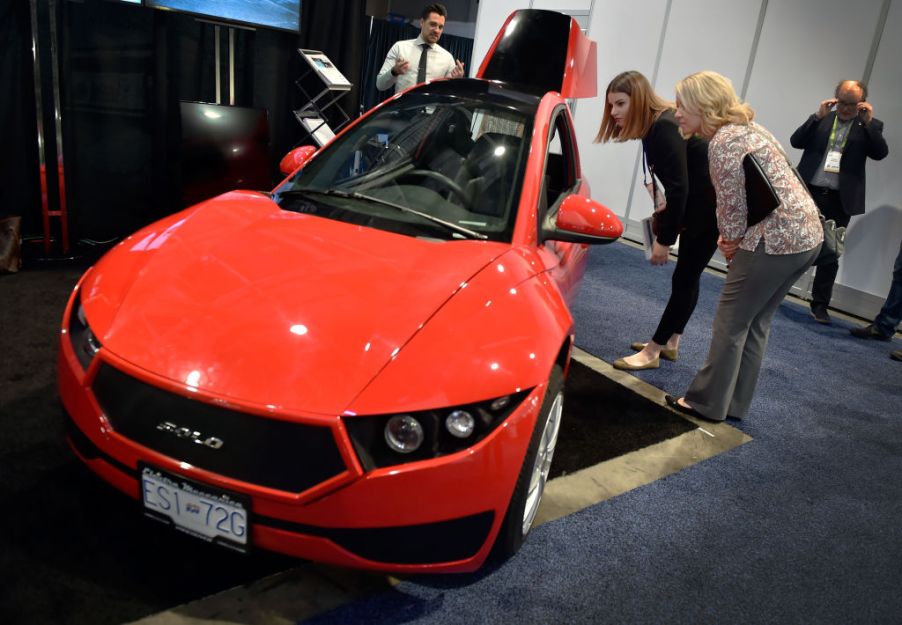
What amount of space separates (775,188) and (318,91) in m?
4.24

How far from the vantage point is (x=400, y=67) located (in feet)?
18.3

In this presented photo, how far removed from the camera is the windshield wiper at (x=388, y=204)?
2143 millimetres

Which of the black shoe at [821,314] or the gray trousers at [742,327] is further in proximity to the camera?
the black shoe at [821,314]

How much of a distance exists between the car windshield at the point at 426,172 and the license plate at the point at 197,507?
989 millimetres

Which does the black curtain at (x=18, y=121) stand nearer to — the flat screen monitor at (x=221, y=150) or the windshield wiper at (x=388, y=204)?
the flat screen monitor at (x=221, y=150)

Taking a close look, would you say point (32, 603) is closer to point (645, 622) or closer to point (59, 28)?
point (645, 622)

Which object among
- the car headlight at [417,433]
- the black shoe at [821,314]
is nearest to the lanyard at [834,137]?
the black shoe at [821,314]

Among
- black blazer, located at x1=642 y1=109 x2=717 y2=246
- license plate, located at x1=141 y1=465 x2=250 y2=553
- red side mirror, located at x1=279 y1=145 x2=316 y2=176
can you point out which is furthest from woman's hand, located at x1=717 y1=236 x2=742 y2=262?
license plate, located at x1=141 y1=465 x2=250 y2=553

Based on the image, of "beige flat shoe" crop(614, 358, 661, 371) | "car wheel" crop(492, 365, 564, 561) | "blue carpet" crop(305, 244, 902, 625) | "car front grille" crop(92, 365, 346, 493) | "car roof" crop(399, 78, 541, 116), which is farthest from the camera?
"beige flat shoe" crop(614, 358, 661, 371)

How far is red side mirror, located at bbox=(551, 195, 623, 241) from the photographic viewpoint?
2305 millimetres

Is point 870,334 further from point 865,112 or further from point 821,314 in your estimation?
point 865,112

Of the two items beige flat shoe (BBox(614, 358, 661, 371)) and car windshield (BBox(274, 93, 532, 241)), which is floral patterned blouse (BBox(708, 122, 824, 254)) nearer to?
car windshield (BBox(274, 93, 532, 241))

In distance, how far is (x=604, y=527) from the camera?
228cm

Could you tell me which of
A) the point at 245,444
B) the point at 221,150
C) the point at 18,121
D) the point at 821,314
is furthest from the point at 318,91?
the point at 245,444
